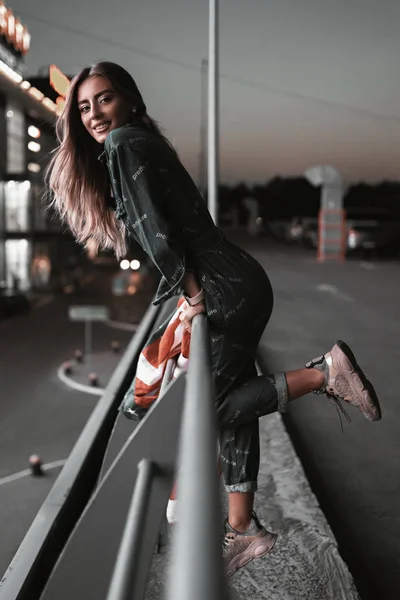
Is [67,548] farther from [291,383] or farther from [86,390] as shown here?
[86,390]

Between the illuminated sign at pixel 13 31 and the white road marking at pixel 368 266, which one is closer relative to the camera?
the white road marking at pixel 368 266

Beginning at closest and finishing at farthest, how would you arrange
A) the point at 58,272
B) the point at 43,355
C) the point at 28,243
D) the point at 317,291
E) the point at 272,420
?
the point at 272,420 → the point at 317,291 → the point at 43,355 → the point at 28,243 → the point at 58,272

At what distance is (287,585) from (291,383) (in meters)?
0.63

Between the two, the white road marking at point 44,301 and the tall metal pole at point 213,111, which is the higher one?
the tall metal pole at point 213,111

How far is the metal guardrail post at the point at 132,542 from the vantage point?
1159mm

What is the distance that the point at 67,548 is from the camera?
1.43 meters

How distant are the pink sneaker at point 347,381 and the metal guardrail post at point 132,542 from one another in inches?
27.9

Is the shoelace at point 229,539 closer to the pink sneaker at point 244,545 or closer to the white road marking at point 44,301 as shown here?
the pink sneaker at point 244,545

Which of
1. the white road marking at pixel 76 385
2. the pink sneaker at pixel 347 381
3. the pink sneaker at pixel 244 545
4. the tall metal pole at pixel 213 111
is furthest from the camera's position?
the white road marking at pixel 76 385

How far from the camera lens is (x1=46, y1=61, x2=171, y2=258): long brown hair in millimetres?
1959

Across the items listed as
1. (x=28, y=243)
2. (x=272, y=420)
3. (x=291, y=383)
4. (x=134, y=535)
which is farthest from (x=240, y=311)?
(x=28, y=243)

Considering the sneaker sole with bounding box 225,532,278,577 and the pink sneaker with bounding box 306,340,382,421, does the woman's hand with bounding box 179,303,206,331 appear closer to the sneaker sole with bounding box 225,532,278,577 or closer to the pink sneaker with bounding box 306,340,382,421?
the pink sneaker with bounding box 306,340,382,421

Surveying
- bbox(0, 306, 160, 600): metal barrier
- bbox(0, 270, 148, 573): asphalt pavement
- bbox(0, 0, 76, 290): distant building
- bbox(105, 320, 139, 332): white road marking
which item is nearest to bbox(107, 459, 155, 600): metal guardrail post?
bbox(0, 306, 160, 600): metal barrier

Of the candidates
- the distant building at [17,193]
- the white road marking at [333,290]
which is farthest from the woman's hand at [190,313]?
the distant building at [17,193]
